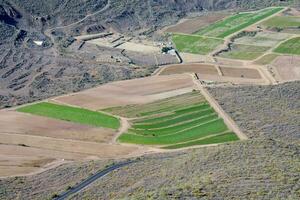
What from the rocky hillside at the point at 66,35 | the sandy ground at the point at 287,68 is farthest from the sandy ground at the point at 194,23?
the sandy ground at the point at 287,68

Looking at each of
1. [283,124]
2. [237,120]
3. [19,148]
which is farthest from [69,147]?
[283,124]

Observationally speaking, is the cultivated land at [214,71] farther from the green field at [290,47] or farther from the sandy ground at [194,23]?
the sandy ground at [194,23]

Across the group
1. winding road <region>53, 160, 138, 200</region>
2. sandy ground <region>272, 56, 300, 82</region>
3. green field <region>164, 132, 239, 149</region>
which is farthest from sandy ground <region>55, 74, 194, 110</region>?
winding road <region>53, 160, 138, 200</region>

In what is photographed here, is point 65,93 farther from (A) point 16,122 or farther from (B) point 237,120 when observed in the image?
(B) point 237,120

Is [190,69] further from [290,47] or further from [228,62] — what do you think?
[290,47]

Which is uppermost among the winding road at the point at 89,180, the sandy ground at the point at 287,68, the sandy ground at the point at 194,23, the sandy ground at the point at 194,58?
the winding road at the point at 89,180

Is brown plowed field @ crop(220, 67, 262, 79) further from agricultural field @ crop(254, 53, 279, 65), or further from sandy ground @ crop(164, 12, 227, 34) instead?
sandy ground @ crop(164, 12, 227, 34)

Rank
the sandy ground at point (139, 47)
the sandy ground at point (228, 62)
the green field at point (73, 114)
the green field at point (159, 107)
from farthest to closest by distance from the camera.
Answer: the sandy ground at point (139, 47)
the sandy ground at point (228, 62)
the green field at point (159, 107)
the green field at point (73, 114)
